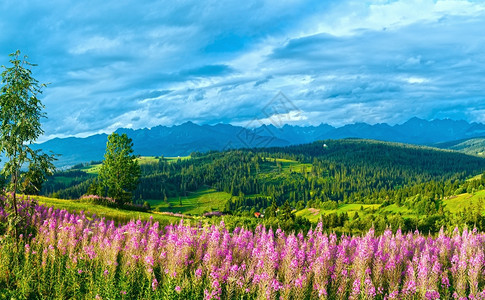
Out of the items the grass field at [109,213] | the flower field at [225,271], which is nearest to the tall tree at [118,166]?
the grass field at [109,213]

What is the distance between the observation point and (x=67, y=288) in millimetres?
11008

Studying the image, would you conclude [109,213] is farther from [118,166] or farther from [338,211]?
[338,211]

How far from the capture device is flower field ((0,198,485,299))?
9945 millimetres

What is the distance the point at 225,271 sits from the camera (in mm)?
10898

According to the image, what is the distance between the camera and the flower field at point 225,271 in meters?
9.95

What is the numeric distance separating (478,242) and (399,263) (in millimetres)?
5809

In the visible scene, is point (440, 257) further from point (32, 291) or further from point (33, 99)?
point (33, 99)

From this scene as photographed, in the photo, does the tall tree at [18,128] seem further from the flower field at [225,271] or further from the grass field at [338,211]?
the grass field at [338,211]

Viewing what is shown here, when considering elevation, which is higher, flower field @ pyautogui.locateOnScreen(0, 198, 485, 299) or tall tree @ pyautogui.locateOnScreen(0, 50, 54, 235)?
tall tree @ pyautogui.locateOnScreen(0, 50, 54, 235)

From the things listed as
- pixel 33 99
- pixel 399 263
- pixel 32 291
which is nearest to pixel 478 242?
pixel 399 263

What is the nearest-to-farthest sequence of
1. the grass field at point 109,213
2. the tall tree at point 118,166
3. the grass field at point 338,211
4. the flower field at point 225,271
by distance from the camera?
1. the flower field at point 225,271
2. the grass field at point 109,213
3. the tall tree at point 118,166
4. the grass field at point 338,211

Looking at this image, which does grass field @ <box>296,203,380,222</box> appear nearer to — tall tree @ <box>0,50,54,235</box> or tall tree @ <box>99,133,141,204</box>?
tall tree @ <box>99,133,141,204</box>

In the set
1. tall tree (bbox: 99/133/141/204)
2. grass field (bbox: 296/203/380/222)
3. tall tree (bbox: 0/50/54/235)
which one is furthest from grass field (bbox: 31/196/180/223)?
grass field (bbox: 296/203/380/222)

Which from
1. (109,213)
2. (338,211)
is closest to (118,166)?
(109,213)
